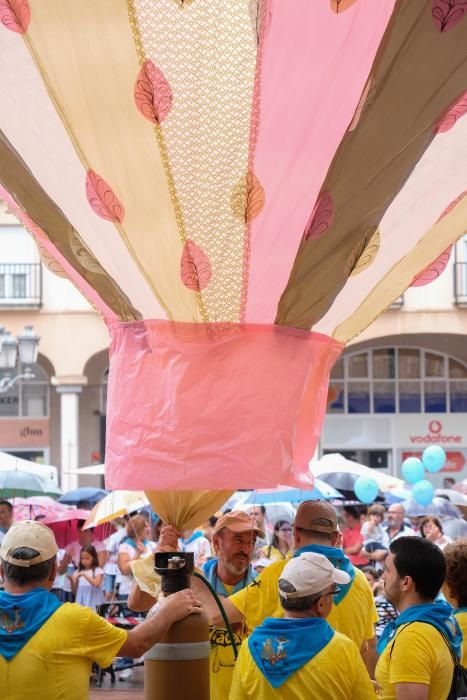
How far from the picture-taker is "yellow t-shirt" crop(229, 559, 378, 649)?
4.79 meters

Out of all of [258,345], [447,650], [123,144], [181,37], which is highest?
[181,37]

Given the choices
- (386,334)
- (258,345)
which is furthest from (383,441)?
(258,345)

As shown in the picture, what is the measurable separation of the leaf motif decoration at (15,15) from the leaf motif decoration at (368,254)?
5.75ft

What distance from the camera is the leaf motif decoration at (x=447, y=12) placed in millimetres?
3666

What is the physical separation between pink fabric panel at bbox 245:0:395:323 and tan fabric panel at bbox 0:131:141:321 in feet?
2.09

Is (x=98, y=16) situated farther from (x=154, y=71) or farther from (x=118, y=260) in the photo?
(x=118, y=260)

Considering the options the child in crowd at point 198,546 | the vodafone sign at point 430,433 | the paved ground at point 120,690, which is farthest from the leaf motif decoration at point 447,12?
the vodafone sign at point 430,433

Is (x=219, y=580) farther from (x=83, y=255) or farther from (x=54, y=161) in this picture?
(x=54, y=161)

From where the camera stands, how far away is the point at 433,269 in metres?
6.05

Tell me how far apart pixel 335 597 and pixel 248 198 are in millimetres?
1819

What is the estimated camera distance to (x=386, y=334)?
2747 cm

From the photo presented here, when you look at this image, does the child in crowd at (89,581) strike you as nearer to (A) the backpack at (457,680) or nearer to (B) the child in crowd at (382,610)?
(B) the child in crowd at (382,610)

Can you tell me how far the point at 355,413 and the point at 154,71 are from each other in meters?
25.0

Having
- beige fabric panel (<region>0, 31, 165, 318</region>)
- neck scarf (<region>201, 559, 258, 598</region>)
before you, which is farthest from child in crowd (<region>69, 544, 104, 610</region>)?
beige fabric panel (<region>0, 31, 165, 318</region>)
